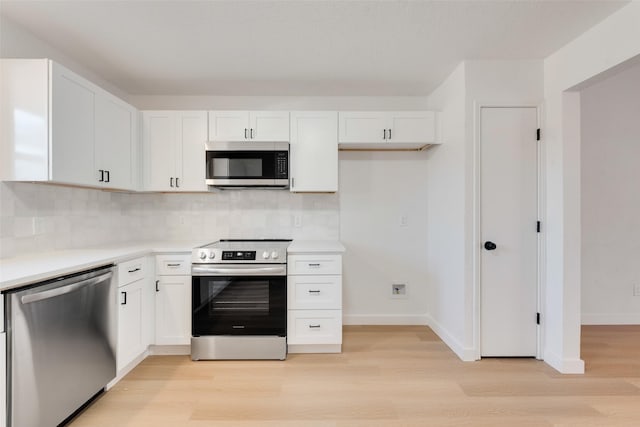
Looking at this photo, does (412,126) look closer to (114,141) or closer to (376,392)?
(376,392)

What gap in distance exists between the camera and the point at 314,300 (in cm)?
268

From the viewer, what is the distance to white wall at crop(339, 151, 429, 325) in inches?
133

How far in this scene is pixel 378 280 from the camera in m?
3.40

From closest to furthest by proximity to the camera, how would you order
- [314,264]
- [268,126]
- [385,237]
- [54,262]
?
[54,262], [314,264], [268,126], [385,237]

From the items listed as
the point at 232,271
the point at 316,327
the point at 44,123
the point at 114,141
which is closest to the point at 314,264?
the point at 316,327

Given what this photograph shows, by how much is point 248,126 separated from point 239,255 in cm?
121

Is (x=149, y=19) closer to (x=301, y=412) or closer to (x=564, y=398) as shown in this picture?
(x=301, y=412)

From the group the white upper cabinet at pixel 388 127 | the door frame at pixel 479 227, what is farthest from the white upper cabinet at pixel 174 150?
the door frame at pixel 479 227

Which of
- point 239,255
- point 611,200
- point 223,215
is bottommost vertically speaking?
point 239,255

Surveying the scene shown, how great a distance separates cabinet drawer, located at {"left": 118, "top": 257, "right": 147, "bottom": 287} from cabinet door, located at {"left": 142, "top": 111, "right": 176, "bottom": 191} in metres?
0.79

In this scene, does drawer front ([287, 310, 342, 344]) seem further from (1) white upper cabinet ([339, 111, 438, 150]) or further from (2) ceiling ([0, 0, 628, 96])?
(2) ceiling ([0, 0, 628, 96])

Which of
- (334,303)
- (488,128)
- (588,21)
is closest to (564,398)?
(334,303)

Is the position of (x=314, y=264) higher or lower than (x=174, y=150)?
lower

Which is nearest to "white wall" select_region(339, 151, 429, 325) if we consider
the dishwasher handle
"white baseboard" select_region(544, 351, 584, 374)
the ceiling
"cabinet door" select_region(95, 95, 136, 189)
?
the ceiling
